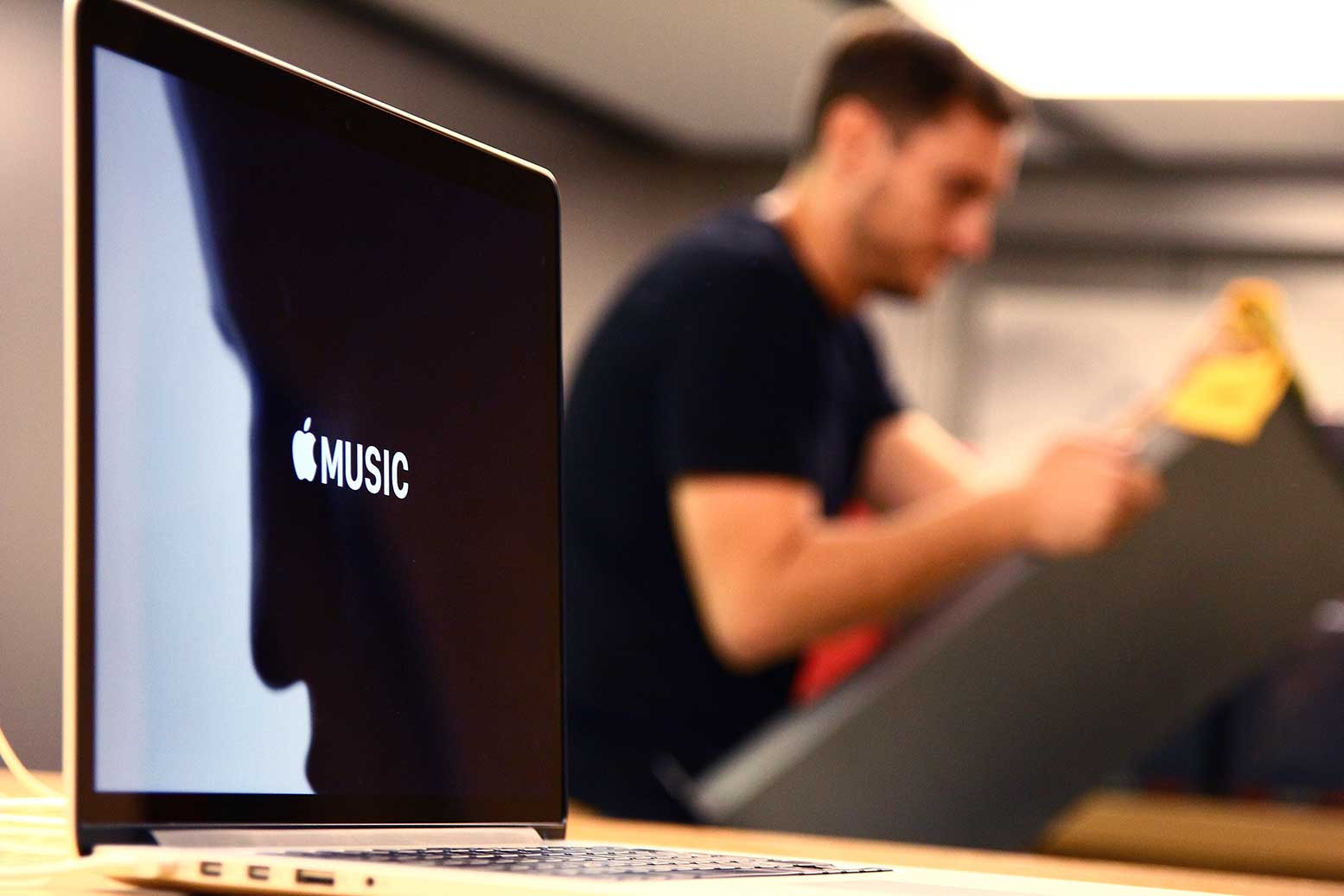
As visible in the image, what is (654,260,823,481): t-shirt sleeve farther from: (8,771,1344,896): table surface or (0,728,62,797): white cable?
(0,728,62,797): white cable

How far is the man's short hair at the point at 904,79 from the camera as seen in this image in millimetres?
1863

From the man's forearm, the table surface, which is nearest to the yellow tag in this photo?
the man's forearm

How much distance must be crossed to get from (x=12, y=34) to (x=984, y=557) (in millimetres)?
1210

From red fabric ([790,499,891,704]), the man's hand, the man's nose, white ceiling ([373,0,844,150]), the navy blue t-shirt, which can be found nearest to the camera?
the navy blue t-shirt

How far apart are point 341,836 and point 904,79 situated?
151 cm

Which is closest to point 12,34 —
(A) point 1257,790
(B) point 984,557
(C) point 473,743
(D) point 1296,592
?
(B) point 984,557

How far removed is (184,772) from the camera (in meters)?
0.43

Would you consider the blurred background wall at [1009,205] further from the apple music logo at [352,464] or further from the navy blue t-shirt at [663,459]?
the apple music logo at [352,464]

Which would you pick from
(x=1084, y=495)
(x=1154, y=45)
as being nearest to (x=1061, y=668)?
(x=1084, y=495)

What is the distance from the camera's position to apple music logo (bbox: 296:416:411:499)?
19.6 inches

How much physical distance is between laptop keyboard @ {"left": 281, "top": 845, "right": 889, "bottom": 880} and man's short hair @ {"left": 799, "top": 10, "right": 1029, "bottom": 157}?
1409 millimetres

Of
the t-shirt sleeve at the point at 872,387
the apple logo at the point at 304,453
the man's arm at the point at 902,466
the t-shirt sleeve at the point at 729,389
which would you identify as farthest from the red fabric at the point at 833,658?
the apple logo at the point at 304,453

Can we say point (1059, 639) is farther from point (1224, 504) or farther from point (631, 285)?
point (631, 285)

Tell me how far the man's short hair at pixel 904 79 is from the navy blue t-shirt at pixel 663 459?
1.25ft
